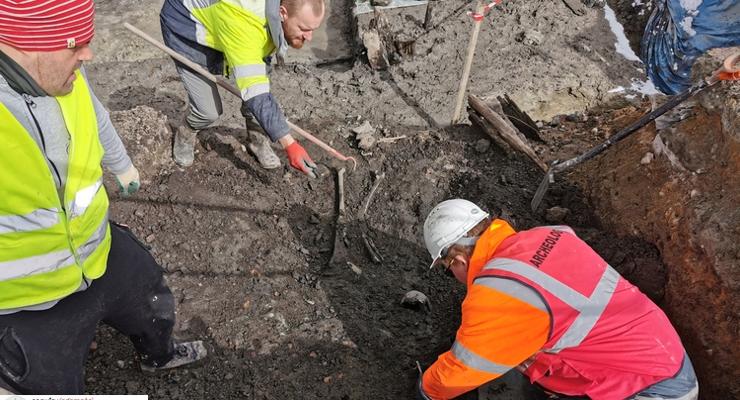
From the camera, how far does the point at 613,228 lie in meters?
4.09

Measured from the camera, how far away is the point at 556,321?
242 cm

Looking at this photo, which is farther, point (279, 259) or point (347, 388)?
point (279, 259)

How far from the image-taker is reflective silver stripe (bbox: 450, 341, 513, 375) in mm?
2510

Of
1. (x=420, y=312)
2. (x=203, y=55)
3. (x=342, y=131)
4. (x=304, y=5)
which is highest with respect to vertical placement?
(x=304, y=5)

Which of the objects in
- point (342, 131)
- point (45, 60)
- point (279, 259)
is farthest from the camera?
point (342, 131)

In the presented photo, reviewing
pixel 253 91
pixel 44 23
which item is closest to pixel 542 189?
pixel 253 91

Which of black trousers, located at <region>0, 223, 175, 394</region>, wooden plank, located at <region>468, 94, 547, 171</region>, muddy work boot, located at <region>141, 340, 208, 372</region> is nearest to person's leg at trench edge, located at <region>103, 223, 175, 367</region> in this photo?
black trousers, located at <region>0, 223, 175, 394</region>

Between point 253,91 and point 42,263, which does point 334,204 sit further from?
point 42,263

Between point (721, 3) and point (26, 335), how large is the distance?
23.7 ft

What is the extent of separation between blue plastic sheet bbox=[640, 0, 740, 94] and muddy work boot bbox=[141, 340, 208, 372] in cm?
571

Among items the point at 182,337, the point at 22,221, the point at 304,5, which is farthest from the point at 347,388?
the point at 304,5

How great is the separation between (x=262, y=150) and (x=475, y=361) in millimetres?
3091

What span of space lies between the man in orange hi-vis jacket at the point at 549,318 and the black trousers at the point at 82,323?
1.47 meters

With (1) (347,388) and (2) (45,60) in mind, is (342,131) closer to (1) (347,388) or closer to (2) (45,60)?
(1) (347,388)
